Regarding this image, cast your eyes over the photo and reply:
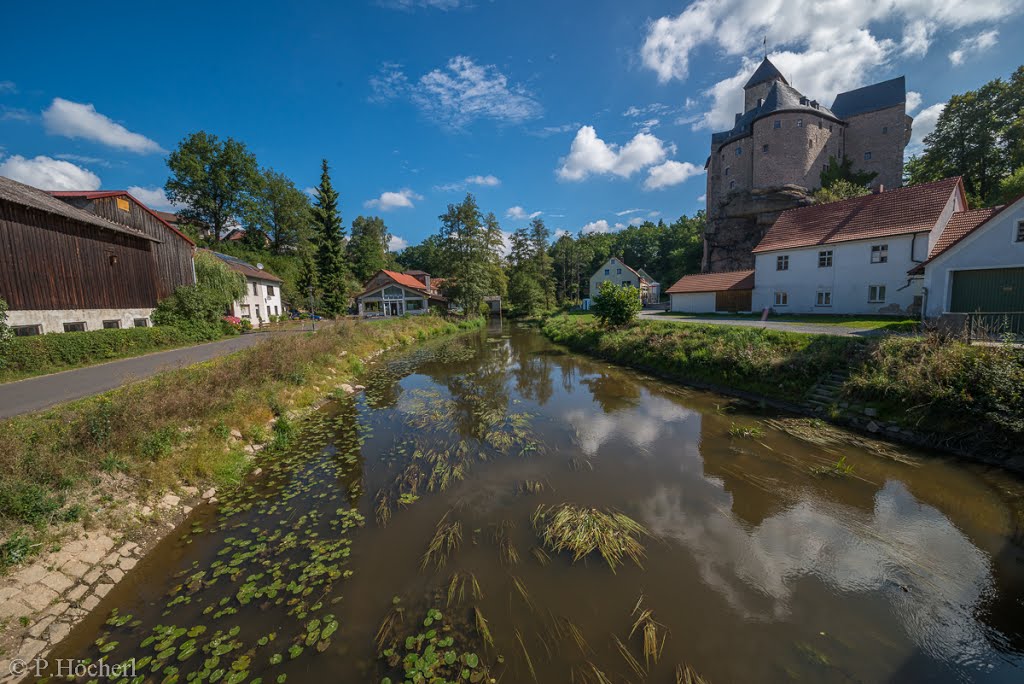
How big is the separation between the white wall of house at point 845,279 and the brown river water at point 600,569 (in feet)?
63.5

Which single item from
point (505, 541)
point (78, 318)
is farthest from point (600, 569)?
point (78, 318)

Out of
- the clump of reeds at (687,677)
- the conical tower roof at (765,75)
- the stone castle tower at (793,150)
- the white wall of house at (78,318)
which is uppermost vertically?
the conical tower roof at (765,75)

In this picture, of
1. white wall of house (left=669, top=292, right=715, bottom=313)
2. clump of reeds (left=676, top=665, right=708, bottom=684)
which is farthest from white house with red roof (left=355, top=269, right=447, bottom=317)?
clump of reeds (left=676, top=665, right=708, bottom=684)

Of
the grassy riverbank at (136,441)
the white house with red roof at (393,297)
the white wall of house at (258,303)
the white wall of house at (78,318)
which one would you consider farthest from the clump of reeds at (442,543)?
the white house with red roof at (393,297)

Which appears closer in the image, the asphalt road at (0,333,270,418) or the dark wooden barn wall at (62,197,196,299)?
the asphalt road at (0,333,270,418)

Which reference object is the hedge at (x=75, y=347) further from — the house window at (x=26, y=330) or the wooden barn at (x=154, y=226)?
the wooden barn at (x=154, y=226)

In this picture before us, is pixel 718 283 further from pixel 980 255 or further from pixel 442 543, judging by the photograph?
pixel 442 543

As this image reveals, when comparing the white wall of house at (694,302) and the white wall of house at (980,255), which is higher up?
the white wall of house at (980,255)

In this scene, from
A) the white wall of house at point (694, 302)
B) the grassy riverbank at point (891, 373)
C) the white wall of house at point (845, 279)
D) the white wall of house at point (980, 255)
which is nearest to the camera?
the grassy riverbank at point (891, 373)

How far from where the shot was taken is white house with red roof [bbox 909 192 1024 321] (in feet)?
44.1

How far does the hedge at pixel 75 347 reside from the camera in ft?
40.5

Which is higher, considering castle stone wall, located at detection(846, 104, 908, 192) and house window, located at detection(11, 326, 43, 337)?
castle stone wall, located at detection(846, 104, 908, 192)

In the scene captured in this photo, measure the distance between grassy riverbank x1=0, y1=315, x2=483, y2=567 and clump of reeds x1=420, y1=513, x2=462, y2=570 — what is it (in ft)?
16.1

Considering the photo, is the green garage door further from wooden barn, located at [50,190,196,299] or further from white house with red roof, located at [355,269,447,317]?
white house with red roof, located at [355,269,447,317]
